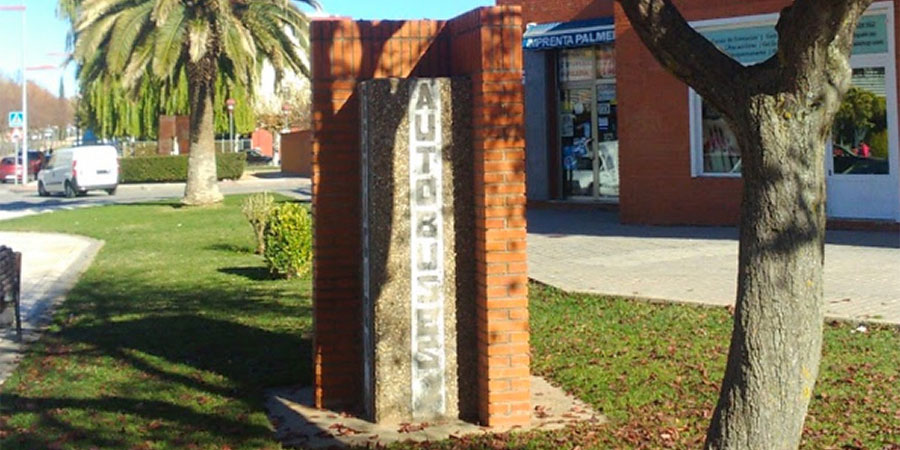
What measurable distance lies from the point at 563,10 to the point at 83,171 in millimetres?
23632

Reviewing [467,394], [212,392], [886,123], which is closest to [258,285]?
[212,392]

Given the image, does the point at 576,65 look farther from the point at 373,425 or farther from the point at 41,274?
the point at 373,425

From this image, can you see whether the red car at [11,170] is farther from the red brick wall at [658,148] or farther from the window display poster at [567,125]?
the red brick wall at [658,148]

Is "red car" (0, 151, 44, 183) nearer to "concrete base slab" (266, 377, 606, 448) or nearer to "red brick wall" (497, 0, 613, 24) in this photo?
"red brick wall" (497, 0, 613, 24)

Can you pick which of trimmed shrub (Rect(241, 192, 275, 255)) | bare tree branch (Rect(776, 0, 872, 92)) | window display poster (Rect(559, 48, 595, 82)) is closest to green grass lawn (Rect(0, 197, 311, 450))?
trimmed shrub (Rect(241, 192, 275, 255))

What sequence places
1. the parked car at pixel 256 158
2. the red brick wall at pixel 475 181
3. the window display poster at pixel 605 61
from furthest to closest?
the parked car at pixel 256 158 < the window display poster at pixel 605 61 < the red brick wall at pixel 475 181

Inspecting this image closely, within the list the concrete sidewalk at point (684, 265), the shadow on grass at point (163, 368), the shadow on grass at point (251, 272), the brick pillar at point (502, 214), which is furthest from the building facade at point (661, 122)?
the brick pillar at point (502, 214)

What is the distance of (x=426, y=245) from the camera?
6.49 m

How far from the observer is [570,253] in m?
15.3

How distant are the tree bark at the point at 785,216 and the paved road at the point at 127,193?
90.8ft

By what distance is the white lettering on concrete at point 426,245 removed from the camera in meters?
6.48

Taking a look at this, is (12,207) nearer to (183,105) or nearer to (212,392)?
(183,105)

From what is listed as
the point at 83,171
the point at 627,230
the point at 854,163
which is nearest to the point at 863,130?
the point at 854,163

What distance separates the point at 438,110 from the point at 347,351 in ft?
5.63
